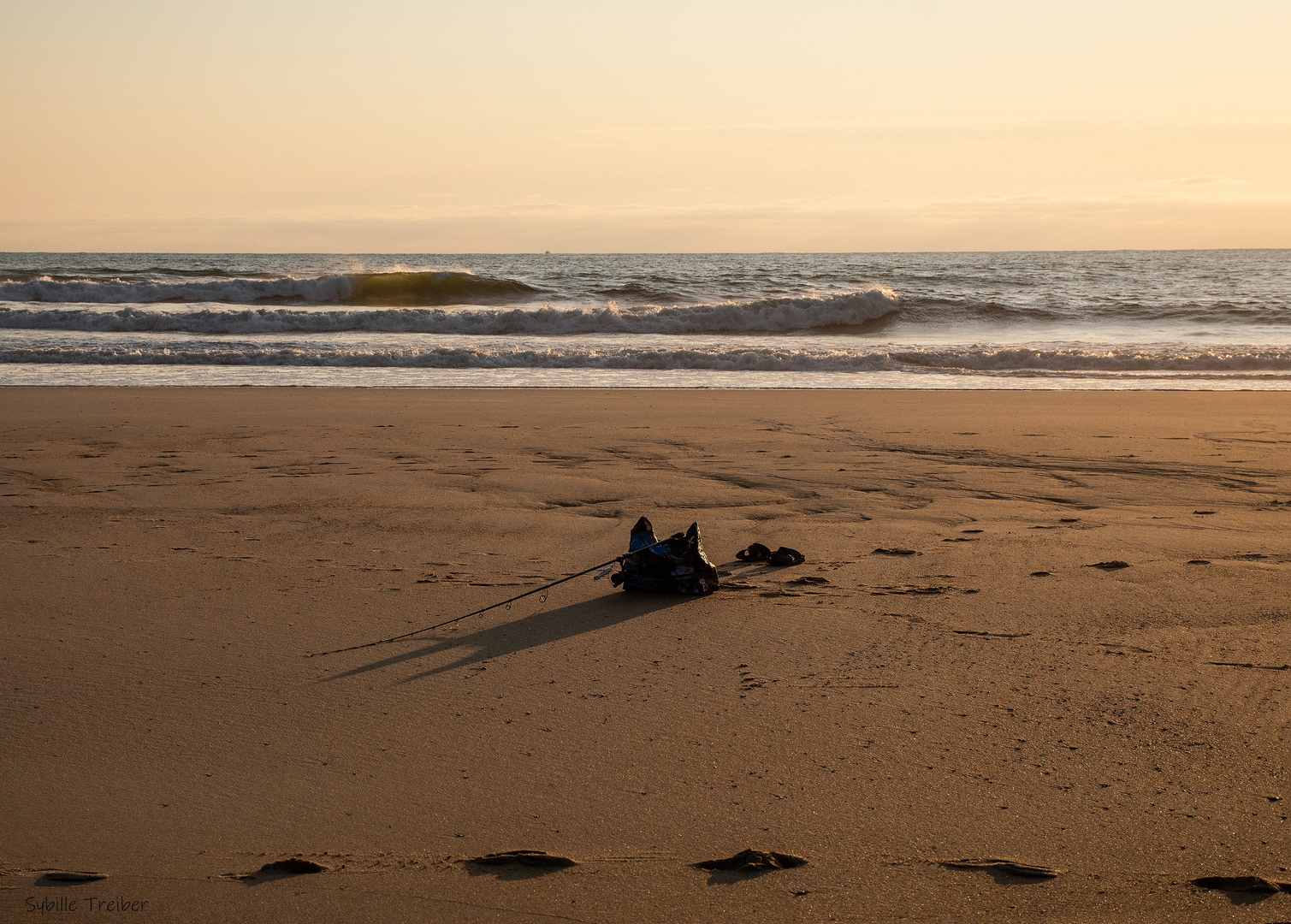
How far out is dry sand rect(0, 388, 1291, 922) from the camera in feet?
6.16

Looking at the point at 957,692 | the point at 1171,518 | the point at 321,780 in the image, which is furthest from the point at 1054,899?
the point at 1171,518

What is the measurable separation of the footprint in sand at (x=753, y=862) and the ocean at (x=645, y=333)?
9.00m

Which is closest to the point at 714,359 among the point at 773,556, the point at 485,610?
the point at 773,556

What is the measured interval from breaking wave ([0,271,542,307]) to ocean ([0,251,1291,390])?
7cm

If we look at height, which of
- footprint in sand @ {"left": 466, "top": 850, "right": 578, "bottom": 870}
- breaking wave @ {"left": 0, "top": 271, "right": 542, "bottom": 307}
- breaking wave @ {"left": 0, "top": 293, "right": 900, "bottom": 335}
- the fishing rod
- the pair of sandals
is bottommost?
footprint in sand @ {"left": 466, "top": 850, "right": 578, "bottom": 870}

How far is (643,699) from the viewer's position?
2.66 metres

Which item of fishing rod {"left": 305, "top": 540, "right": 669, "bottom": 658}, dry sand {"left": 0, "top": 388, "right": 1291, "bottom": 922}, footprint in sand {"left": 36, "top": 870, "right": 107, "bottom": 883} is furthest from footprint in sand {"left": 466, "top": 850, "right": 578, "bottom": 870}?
fishing rod {"left": 305, "top": 540, "right": 669, "bottom": 658}

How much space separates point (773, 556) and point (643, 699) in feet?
4.47

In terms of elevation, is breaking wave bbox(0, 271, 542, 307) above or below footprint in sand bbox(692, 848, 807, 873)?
above

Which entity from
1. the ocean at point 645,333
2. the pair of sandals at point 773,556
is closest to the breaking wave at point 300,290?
the ocean at point 645,333

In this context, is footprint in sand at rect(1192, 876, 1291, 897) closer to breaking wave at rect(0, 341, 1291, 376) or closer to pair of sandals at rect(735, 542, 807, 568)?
pair of sandals at rect(735, 542, 807, 568)

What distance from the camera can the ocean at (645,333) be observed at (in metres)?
12.0

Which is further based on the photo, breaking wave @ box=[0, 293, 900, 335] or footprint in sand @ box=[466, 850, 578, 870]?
breaking wave @ box=[0, 293, 900, 335]

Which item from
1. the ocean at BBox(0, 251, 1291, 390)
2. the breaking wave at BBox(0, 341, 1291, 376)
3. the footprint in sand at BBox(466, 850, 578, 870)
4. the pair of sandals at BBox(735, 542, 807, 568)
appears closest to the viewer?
the footprint in sand at BBox(466, 850, 578, 870)
